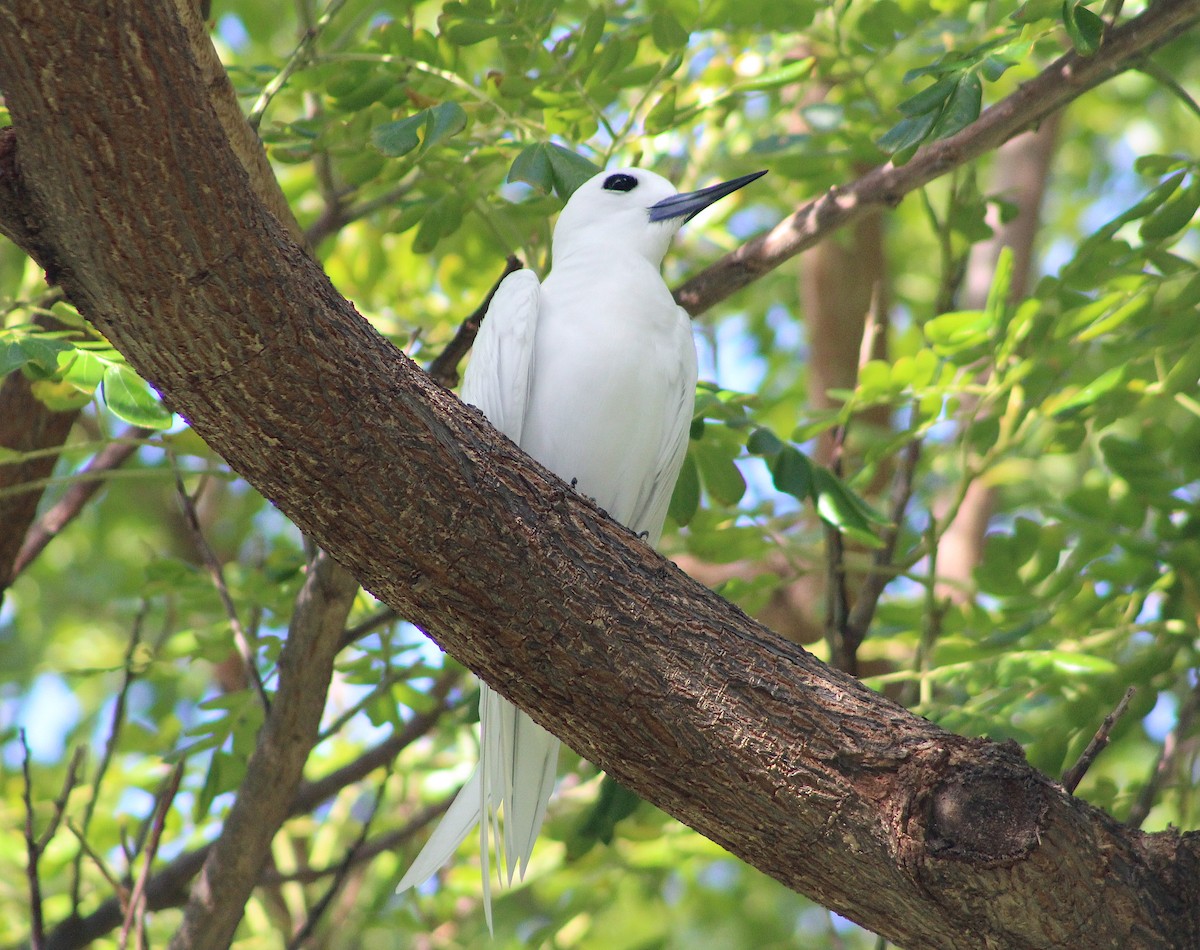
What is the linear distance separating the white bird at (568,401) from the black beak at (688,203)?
0.28 metres

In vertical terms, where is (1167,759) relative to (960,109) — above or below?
below

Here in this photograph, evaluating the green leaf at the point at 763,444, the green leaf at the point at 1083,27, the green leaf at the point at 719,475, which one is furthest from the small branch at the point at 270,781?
the green leaf at the point at 1083,27

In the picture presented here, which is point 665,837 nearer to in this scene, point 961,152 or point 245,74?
point 961,152

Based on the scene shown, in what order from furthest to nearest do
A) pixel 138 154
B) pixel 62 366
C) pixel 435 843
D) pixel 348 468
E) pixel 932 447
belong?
pixel 932 447
pixel 435 843
pixel 62 366
pixel 348 468
pixel 138 154

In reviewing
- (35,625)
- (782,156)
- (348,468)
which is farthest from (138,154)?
(35,625)

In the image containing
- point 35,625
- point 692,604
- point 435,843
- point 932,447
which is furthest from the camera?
point 35,625

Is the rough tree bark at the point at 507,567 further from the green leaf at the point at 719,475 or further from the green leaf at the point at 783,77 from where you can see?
the green leaf at the point at 783,77

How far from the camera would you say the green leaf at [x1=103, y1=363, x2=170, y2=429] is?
10.2 ft

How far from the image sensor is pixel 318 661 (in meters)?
3.73

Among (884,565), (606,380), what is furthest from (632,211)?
(884,565)

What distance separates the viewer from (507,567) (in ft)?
8.45

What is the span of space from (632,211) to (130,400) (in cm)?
185

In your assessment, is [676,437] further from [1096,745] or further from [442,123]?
[1096,745]

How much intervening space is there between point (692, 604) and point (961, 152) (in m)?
2.01
